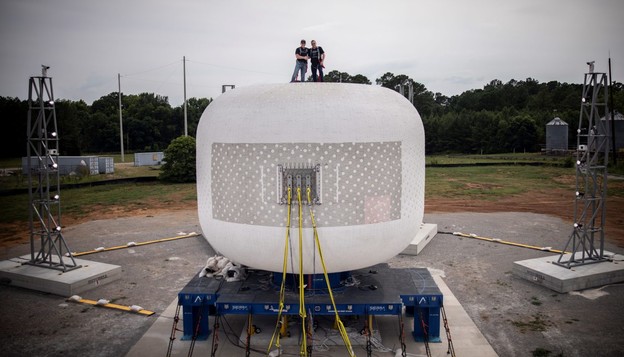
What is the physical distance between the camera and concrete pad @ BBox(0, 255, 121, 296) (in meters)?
16.0

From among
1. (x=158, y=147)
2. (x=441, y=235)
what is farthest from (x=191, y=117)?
(x=441, y=235)

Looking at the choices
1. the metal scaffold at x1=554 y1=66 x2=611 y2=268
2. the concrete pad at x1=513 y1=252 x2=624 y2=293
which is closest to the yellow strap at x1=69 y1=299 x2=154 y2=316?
the concrete pad at x1=513 y1=252 x2=624 y2=293

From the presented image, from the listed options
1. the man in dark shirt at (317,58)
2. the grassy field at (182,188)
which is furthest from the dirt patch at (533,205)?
the man in dark shirt at (317,58)

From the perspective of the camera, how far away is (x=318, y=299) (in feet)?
39.0

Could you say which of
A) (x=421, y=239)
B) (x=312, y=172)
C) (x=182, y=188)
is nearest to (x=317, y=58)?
(x=312, y=172)

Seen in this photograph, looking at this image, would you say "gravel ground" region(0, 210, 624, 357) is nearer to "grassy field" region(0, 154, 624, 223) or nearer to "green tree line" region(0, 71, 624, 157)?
"grassy field" region(0, 154, 624, 223)

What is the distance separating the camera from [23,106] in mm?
60094

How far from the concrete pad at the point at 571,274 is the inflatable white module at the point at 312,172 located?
7405 mm

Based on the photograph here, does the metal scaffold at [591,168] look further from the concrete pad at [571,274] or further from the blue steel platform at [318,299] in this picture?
the blue steel platform at [318,299]

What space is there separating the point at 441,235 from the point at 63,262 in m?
17.0

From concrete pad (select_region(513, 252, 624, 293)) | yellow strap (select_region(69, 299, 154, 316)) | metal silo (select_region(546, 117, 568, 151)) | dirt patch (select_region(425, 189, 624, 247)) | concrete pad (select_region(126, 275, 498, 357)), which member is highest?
metal silo (select_region(546, 117, 568, 151))

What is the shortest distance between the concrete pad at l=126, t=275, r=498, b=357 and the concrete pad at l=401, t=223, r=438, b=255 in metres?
6.48

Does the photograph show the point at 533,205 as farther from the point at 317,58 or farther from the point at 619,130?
the point at 619,130

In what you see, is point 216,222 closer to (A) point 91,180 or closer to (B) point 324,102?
(B) point 324,102
